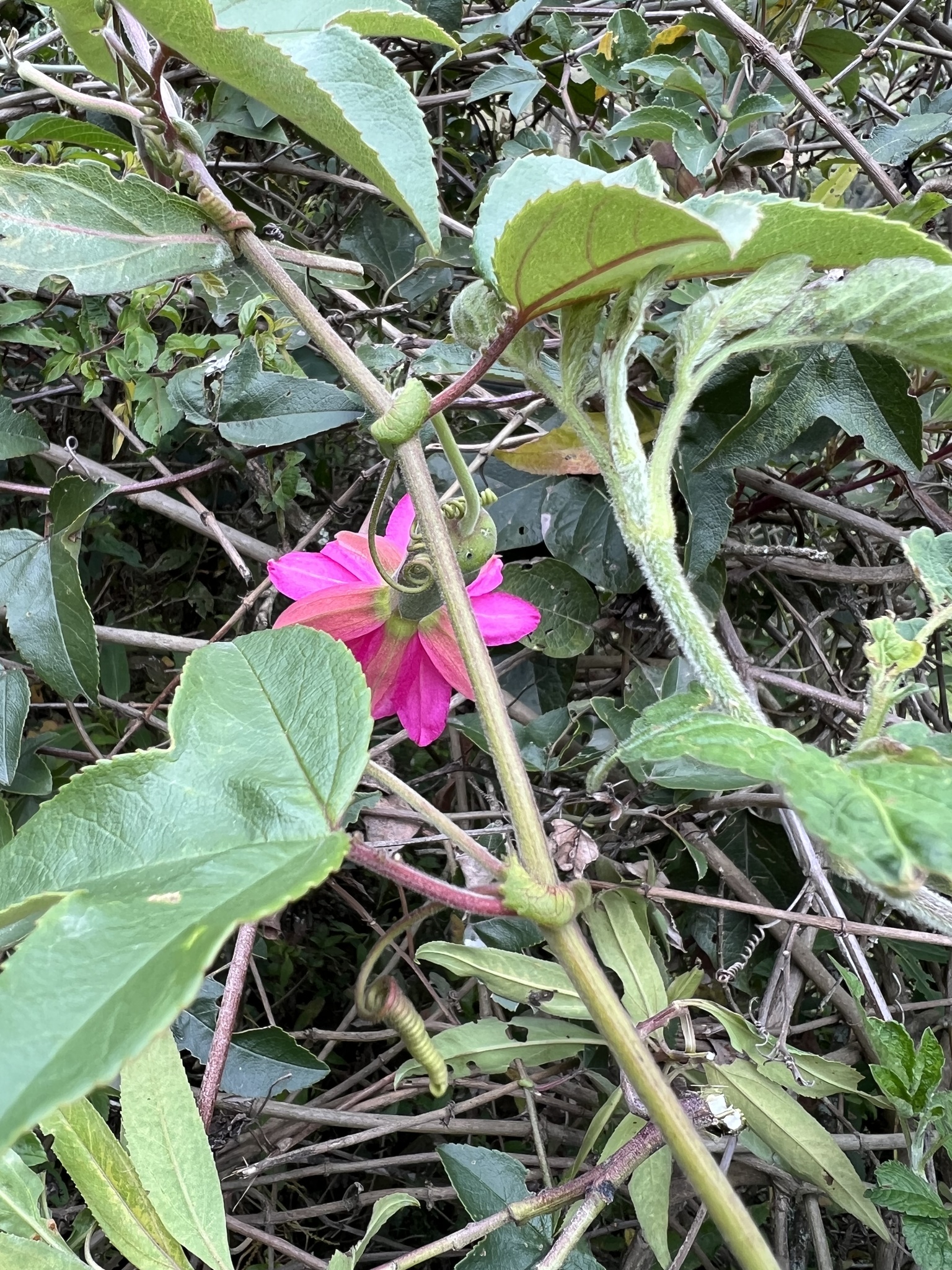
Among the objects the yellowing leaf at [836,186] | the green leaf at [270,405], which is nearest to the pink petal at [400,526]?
the green leaf at [270,405]

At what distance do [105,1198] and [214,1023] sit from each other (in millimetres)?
205

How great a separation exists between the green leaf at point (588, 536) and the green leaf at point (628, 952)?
24 centimetres

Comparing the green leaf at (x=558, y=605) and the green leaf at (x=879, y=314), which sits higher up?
the green leaf at (x=879, y=314)

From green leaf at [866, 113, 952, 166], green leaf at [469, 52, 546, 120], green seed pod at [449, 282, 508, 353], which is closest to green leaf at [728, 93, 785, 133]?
green leaf at [866, 113, 952, 166]

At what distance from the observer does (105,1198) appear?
18.5 inches

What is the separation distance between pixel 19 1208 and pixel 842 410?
67 centimetres

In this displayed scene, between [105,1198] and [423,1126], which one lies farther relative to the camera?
[423,1126]

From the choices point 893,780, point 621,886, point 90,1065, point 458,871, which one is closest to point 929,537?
point 893,780

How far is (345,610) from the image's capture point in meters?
0.56

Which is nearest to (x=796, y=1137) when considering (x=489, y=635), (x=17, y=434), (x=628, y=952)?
(x=628, y=952)

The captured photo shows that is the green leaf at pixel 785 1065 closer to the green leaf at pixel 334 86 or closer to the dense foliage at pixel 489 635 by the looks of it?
the dense foliage at pixel 489 635

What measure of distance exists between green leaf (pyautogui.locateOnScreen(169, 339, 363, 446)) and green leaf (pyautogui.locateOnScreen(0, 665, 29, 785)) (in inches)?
10.7

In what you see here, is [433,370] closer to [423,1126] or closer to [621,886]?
[621,886]

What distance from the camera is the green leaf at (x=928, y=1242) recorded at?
0.52 m
